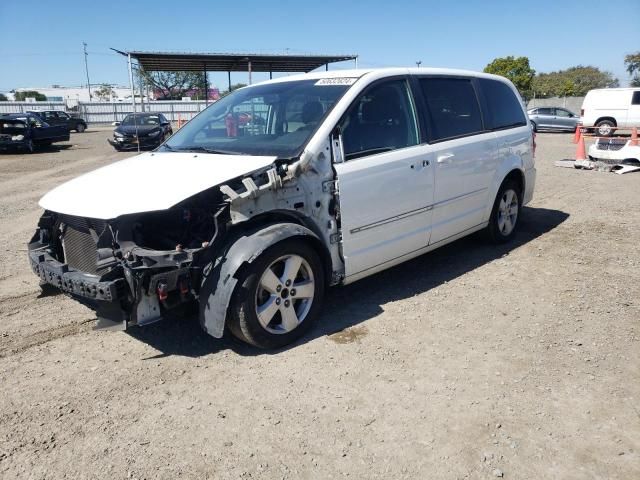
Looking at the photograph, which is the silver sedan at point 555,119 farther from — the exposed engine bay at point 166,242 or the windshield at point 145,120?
the exposed engine bay at point 166,242

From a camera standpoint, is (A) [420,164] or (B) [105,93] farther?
(B) [105,93]

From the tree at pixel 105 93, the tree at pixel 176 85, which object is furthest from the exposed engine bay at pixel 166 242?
the tree at pixel 105 93

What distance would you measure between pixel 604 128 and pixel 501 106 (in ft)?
62.0

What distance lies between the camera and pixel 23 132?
1984 centimetres

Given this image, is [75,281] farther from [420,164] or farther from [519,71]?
[519,71]

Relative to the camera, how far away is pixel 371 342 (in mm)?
3807

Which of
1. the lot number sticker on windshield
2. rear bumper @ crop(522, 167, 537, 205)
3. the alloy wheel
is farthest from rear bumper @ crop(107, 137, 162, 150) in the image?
the alloy wheel

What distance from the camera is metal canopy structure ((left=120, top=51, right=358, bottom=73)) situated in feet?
78.0

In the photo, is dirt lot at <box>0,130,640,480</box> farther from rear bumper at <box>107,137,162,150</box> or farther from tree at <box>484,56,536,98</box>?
tree at <box>484,56,536,98</box>

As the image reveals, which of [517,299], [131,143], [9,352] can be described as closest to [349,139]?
[517,299]

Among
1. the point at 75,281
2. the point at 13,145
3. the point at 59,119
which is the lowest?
the point at 75,281

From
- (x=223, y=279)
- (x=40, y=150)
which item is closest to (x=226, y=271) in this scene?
(x=223, y=279)

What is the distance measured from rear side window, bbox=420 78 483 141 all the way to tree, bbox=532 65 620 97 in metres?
60.8

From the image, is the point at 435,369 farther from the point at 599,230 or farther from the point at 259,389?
the point at 599,230
